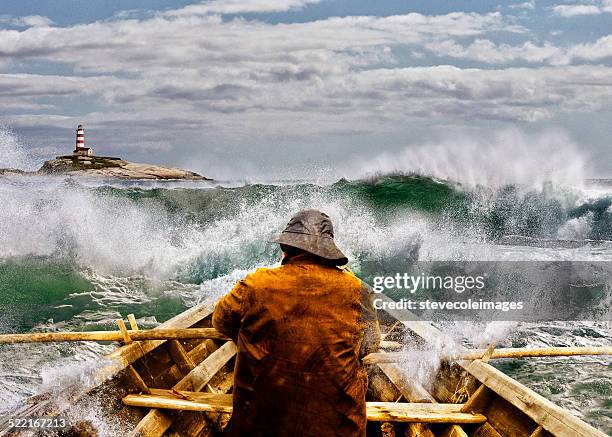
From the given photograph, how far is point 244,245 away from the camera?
14.9 metres

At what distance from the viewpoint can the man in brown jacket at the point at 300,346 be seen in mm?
2658

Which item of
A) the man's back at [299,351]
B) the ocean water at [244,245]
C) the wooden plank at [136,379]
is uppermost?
the man's back at [299,351]

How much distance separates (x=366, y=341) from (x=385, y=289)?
1006cm

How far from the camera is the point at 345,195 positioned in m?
19.0

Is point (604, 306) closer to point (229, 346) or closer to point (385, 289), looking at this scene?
point (385, 289)

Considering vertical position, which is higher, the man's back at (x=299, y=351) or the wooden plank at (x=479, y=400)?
the man's back at (x=299, y=351)

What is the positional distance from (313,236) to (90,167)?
65.4 meters

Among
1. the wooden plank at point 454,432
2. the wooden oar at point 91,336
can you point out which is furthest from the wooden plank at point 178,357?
the wooden plank at point 454,432

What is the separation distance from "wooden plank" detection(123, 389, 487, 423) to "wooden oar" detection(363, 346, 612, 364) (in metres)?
0.47

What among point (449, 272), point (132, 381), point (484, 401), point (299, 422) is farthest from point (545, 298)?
point (299, 422)

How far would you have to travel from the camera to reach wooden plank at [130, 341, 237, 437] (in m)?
3.72

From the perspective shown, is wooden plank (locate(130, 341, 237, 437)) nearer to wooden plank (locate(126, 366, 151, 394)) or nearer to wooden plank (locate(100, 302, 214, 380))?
wooden plank (locate(126, 366, 151, 394))

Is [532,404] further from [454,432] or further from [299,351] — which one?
[299,351]

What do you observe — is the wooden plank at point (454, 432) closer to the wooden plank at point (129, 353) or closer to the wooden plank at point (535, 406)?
the wooden plank at point (535, 406)
